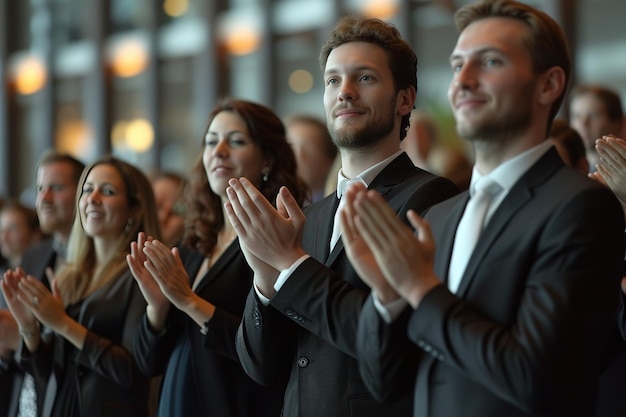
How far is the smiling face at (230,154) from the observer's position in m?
3.30

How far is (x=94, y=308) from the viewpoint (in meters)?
3.52

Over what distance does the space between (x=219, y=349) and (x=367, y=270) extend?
46.3 inches

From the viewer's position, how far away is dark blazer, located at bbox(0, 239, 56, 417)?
165 inches

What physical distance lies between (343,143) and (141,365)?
4.21 ft

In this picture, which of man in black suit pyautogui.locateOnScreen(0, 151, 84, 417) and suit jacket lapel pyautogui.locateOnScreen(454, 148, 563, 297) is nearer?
suit jacket lapel pyautogui.locateOnScreen(454, 148, 563, 297)

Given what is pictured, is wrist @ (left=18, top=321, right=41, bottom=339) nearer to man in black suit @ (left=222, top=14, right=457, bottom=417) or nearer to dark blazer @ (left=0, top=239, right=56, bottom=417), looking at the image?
dark blazer @ (left=0, top=239, right=56, bottom=417)

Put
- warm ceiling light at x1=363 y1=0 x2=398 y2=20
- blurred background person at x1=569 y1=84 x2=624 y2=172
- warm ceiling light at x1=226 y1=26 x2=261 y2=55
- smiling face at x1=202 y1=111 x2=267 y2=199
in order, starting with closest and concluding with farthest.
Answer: smiling face at x1=202 y1=111 x2=267 y2=199
blurred background person at x1=569 y1=84 x2=624 y2=172
warm ceiling light at x1=363 y1=0 x2=398 y2=20
warm ceiling light at x1=226 y1=26 x2=261 y2=55

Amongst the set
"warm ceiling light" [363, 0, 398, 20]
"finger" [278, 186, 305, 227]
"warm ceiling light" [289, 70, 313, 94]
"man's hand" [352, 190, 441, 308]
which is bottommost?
"man's hand" [352, 190, 441, 308]

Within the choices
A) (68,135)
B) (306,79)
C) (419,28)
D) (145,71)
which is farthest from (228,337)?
(68,135)

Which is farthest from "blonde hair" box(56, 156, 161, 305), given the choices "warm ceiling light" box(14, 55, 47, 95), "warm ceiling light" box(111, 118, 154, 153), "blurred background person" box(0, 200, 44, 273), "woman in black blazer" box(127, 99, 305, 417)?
"warm ceiling light" box(14, 55, 47, 95)

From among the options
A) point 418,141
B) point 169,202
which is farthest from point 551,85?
point 169,202

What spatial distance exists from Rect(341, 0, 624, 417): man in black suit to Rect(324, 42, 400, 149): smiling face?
0.48 metres

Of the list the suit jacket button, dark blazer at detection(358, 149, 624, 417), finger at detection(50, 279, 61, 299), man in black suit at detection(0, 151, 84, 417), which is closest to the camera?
dark blazer at detection(358, 149, 624, 417)

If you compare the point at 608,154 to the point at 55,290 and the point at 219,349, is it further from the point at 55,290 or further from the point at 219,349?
the point at 55,290
